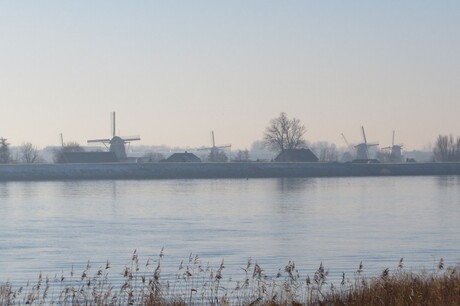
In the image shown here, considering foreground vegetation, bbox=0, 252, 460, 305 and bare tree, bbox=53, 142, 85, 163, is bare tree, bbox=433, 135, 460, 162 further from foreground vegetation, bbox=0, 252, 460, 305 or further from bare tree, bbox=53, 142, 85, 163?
foreground vegetation, bbox=0, 252, 460, 305

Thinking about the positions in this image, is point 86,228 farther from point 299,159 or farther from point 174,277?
point 299,159

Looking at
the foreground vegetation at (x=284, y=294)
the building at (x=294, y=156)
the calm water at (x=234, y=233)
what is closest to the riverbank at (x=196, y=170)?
the building at (x=294, y=156)

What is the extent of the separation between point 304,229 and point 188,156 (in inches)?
3293

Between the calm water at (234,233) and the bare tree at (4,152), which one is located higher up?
the bare tree at (4,152)

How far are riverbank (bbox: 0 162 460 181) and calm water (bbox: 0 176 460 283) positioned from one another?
4585 centimetres

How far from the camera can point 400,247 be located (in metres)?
24.8

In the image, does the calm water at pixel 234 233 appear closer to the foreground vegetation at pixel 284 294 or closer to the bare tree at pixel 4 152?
the foreground vegetation at pixel 284 294

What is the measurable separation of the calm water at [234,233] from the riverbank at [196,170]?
45850 mm

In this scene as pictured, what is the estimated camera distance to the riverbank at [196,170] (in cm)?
9262

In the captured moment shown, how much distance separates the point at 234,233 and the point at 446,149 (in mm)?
103864

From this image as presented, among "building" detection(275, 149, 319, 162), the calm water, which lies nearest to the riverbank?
"building" detection(275, 149, 319, 162)

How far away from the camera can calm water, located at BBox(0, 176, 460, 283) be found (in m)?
22.4

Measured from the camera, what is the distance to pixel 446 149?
129000 mm

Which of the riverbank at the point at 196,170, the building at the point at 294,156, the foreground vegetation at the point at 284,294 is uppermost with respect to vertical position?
the building at the point at 294,156
